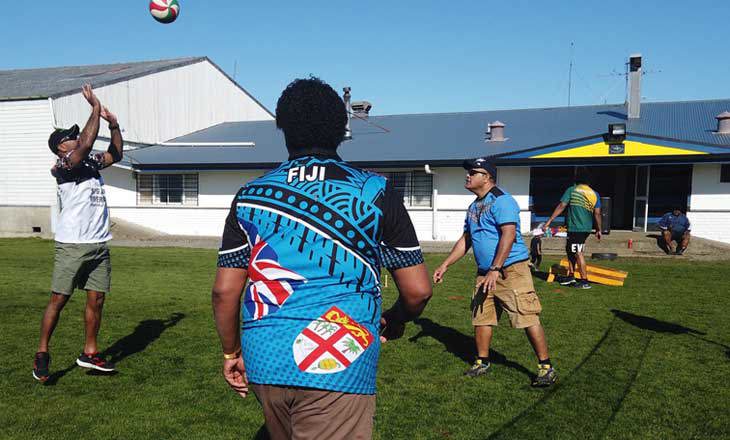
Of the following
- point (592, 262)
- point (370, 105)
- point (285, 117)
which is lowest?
point (592, 262)

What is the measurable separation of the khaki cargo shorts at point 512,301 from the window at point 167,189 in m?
19.7

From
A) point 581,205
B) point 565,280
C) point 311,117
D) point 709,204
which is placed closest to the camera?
point 311,117

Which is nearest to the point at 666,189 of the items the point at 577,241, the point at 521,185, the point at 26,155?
the point at 521,185

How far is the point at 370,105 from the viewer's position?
28.5m

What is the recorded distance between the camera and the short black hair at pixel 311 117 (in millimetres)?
2246

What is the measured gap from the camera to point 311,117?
2234 mm

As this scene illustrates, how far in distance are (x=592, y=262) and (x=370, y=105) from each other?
16.4m

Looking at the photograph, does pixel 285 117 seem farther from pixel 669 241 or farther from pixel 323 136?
pixel 669 241

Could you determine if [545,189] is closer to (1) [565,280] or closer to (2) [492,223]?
(1) [565,280]

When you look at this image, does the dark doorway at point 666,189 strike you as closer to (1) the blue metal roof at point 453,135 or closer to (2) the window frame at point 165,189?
(1) the blue metal roof at point 453,135

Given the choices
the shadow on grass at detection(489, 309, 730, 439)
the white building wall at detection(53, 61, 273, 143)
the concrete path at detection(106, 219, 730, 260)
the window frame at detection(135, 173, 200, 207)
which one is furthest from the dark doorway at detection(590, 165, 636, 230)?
the white building wall at detection(53, 61, 273, 143)

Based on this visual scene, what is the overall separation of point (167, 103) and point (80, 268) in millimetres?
24806

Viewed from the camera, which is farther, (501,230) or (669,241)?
(669,241)

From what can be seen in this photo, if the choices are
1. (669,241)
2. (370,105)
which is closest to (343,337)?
(669,241)
